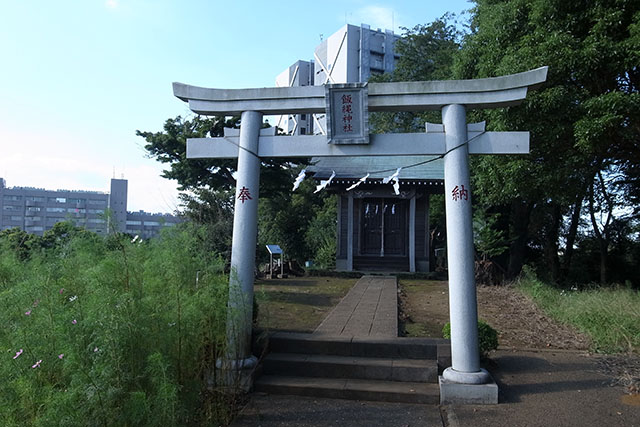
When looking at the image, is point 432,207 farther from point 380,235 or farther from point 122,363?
point 122,363

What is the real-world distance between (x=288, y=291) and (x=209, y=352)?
6.48 m

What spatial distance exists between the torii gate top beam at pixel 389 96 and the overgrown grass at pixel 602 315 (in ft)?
12.5

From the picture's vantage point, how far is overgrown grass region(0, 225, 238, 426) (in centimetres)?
261

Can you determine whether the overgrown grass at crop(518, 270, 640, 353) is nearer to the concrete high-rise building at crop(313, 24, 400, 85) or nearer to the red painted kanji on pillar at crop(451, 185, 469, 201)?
the red painted kanji on pillar at crop(451, 185, 469, 201)

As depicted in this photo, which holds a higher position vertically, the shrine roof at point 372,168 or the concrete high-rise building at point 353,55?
the concrete high-rise building at point 353,55

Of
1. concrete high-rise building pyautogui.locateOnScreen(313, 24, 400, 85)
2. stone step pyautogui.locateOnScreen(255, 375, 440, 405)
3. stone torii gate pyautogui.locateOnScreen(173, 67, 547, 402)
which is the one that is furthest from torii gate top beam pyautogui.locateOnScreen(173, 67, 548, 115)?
concrete high-rise building pyautogui.locateOnScreen(313, 24, 400, 85)

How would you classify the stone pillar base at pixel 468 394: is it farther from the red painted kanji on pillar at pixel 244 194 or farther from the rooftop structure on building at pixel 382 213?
the rooftop structure on building at pixel 382 213

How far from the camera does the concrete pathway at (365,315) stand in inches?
237

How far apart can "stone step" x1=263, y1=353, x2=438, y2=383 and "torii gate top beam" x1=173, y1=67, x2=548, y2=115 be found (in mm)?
2898

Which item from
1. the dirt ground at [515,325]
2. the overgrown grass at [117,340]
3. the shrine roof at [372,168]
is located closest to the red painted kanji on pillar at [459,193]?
the overgrown grass at [117,340]

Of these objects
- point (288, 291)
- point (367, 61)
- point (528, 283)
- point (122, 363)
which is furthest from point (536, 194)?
point (367, 61)

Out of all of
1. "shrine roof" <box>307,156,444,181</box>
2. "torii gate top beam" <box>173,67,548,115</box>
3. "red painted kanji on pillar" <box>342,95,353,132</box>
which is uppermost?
"shrine roof" <box>307,156,444,181</box>

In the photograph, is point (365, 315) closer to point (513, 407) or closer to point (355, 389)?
point (355, 389)

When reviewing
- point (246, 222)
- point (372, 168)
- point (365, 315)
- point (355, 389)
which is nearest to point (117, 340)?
point (246, 222)
